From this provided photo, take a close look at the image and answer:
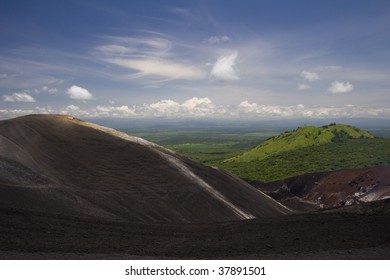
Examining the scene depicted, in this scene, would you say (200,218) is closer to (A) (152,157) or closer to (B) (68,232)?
(A) (152,157)

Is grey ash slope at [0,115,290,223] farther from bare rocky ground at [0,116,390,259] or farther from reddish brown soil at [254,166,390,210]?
reddish brown soil at [254,166,390,210]

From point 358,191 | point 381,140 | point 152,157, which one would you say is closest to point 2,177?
point 152,157

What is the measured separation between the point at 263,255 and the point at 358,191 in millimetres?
60209

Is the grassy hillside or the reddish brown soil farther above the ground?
the grassy hillside

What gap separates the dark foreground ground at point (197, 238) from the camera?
53.3ft

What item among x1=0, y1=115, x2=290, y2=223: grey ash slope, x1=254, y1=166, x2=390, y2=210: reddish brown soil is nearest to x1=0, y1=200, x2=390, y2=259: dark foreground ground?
x1=0, y1=115, x2=290, y2=223: grey ash slope

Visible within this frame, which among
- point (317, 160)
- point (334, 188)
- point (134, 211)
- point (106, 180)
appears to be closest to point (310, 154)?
point (317, 160)

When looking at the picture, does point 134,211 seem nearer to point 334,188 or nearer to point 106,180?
point 106,180

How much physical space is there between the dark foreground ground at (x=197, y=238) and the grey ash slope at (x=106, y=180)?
4.70 meters

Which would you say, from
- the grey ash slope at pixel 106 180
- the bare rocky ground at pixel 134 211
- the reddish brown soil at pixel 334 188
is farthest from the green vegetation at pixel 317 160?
the bare rocky ground at pixel 134 211

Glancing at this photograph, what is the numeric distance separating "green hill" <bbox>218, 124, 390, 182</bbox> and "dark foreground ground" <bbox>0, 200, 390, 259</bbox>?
87.7 metres

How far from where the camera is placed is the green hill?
12050cm

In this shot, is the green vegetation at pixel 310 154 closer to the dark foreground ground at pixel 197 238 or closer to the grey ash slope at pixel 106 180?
the grey ash slope at pixel 106 180

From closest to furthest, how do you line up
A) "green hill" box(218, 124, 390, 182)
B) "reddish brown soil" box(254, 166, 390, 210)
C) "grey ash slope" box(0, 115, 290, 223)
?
"grey ash slope" box(0, 115, 290, 223)
"reddish brown soil" box(254, 166, 390, 210)
"green hill" box(218, 124, 390, 182)
